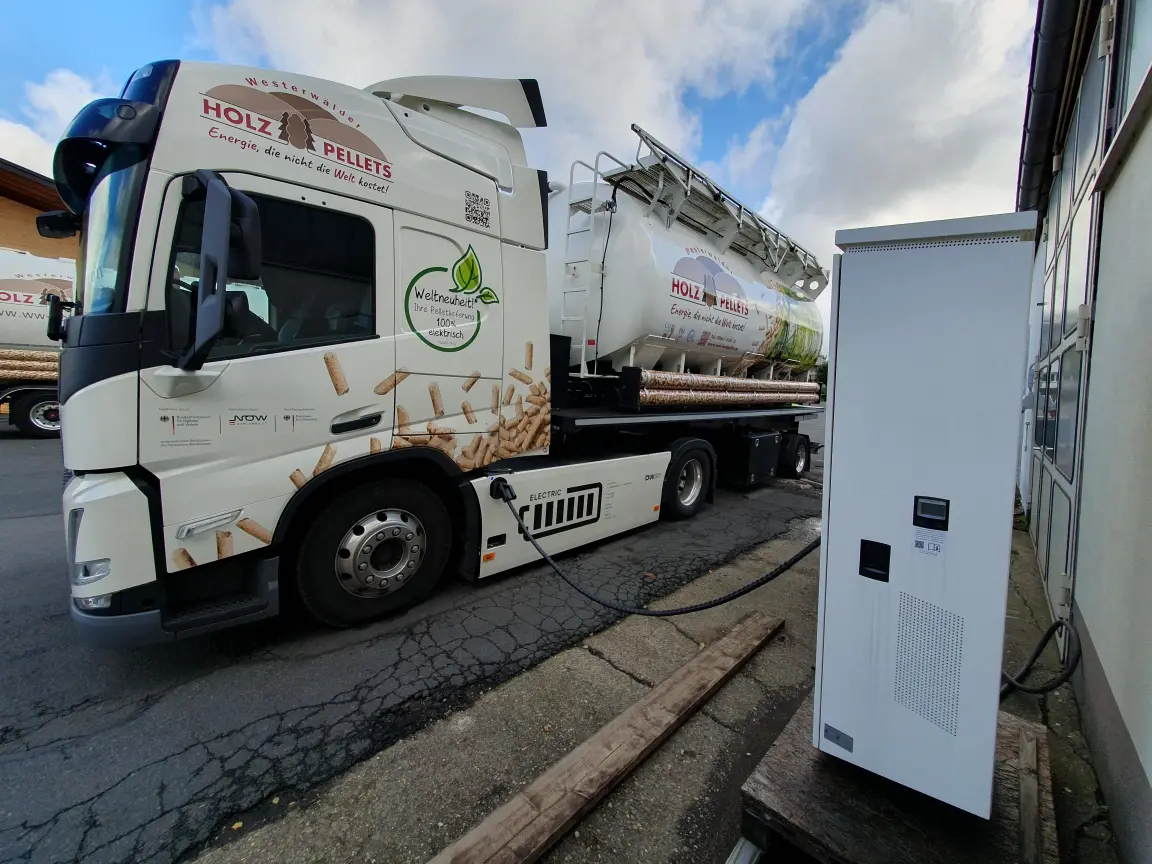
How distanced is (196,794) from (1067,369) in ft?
17.6

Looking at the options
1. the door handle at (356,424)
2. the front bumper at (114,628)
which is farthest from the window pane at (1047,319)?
the front bumper at (114,628)

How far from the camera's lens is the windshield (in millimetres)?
2434

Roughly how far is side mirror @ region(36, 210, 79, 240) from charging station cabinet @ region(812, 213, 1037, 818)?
404 centimetres

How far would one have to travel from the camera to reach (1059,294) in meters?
4.22

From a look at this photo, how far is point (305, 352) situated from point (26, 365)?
11.6 metres

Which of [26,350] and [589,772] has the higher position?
[26,350]

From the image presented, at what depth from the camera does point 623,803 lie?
2.04 metres

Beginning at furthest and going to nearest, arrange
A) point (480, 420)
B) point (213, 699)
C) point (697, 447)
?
point (697, 447) → point (480, 420) → point (213, 699)

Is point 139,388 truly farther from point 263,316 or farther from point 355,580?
point 355,580

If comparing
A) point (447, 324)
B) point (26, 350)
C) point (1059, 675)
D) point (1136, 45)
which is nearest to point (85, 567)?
point (447, 324)

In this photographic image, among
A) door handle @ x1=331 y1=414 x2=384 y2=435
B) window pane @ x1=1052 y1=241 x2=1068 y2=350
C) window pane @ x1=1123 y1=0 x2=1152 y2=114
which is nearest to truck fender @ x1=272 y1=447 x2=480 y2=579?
door handle @ x1=331 y1=414 x2=384 y2=435

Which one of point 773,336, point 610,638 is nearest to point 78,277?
point 610,638

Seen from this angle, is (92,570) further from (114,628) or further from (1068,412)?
(1068,412)

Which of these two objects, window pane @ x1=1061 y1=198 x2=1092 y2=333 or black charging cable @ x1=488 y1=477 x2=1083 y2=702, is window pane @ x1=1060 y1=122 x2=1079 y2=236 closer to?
window pane @ x1=1061 y1=198 x2=1092 y2=333
